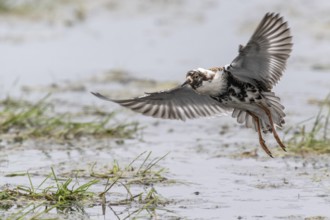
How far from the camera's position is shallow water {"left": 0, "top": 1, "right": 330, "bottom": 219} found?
9148 mm

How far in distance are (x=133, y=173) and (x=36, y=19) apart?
35.5 feet

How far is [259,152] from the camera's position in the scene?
11195mm

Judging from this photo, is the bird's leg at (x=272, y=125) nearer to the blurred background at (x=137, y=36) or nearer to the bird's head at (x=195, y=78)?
the bird's head at (x=195, y=78)

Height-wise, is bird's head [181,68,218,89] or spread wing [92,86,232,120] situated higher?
bird's head [181,68,218,89]

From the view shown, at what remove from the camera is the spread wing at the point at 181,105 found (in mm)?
10273

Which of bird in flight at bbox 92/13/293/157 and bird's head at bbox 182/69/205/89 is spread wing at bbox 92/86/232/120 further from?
bird's head at bbox 182/69/205/89

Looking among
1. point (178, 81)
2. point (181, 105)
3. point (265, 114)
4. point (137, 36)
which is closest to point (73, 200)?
point (181, 105)

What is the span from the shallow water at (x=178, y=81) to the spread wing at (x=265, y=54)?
3.38 ft

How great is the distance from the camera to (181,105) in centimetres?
1055

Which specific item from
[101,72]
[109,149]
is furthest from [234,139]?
[101,72]

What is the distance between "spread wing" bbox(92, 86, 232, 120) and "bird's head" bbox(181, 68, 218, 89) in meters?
0.58

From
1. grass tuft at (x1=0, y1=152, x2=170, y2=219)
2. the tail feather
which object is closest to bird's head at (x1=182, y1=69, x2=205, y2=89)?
the tail feather

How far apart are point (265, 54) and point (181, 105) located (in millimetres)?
1435

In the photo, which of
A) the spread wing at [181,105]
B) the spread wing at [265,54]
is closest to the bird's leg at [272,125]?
the spread wing at [265,54]
